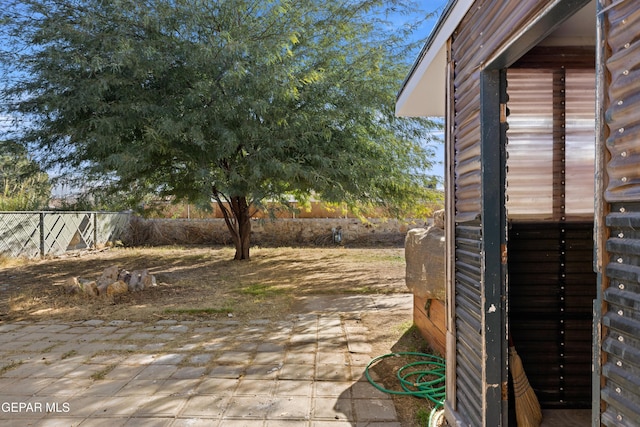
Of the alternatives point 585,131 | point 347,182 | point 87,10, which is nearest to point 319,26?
point 347,182

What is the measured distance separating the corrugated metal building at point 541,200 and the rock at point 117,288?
5.18 m

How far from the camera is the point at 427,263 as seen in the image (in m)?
3.46

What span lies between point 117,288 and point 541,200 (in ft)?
19.0

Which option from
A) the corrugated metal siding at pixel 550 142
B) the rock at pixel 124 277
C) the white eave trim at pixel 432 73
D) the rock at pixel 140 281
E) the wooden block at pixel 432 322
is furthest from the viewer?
the rock at pixel 124 277

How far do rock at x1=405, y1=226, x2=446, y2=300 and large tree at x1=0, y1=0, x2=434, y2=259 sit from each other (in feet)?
10.6

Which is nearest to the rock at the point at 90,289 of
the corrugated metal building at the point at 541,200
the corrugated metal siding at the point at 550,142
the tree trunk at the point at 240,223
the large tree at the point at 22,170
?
the large tree at the point at 22,170

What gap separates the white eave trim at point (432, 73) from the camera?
2.12 metres

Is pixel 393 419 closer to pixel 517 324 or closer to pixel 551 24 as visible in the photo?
pixel 517 324

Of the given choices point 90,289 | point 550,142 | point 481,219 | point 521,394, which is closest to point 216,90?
point 90,289

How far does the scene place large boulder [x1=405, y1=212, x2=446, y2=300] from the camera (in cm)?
334

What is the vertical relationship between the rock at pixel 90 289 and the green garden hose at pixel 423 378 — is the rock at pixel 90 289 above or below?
above

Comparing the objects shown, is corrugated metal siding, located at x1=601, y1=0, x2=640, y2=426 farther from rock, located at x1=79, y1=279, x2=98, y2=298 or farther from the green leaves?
rock, located at x1=79, y1=279, x2=98, y2=298

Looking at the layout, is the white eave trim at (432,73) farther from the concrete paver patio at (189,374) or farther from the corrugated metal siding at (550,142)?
the concrete paver patio at (189,374)

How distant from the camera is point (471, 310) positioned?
6.70ft
